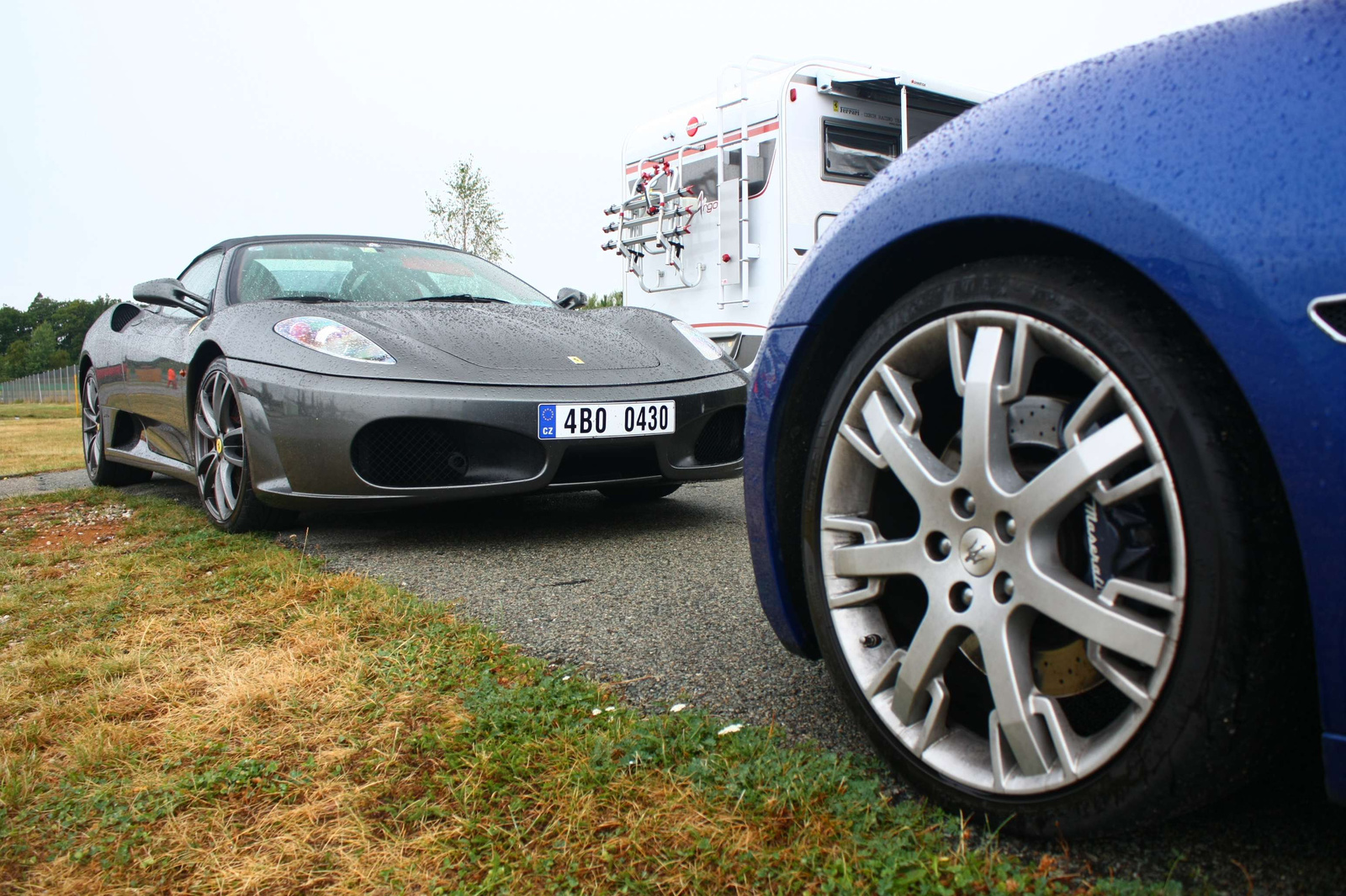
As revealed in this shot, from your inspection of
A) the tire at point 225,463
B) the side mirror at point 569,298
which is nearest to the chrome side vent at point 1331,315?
the tire at point 225,463

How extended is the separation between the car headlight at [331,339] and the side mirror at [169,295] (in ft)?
2.66

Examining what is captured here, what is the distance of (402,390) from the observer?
3197mm

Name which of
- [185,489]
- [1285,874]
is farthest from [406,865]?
[185,489]

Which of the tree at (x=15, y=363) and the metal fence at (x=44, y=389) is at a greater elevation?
the tree at (x=15, y=363)

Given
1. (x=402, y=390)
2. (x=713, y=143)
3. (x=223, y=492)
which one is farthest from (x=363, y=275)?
(x=713, y=143)

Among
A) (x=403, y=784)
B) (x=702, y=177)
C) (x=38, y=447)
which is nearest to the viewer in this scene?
(x=403, y=784)

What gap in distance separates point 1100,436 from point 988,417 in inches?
6.5

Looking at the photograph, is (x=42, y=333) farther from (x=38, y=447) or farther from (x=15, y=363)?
(x=38, y=447)

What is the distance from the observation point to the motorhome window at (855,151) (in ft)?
23.4

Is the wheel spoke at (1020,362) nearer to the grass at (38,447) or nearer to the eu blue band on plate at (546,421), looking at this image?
the eu blue band on plate at (546,421)

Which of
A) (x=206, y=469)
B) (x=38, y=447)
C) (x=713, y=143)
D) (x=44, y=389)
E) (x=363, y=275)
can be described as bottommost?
(x=38, y=447)

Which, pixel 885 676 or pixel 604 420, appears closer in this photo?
pixel 885 676

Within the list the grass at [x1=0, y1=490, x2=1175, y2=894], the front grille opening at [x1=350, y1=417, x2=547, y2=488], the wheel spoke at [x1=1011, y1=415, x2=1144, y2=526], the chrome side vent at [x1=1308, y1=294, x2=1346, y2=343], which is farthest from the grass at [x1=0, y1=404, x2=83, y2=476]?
the chrome side vent at [x1=1308, y1=294, x2=1346, y2=343]

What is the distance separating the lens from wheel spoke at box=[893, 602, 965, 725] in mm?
1330
